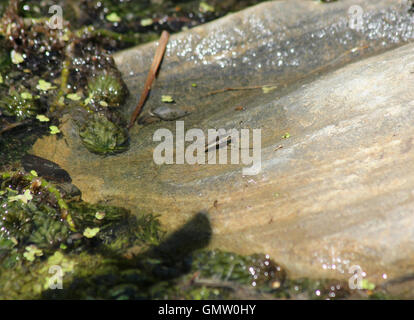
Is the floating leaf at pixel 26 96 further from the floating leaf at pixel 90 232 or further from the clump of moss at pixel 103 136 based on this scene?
the floating leaf at pixel 90 232

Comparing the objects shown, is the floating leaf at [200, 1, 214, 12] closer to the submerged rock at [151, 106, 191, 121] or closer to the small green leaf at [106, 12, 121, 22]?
the small green leaf at [106, 12, 121, 22]

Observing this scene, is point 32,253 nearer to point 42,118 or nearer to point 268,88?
point 42,118

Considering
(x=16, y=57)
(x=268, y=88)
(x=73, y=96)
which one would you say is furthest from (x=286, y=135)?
(x=16, y=57)

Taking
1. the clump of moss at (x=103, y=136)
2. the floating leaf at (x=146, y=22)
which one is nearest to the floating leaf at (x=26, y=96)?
the clump of moss at (x=103, y=136)

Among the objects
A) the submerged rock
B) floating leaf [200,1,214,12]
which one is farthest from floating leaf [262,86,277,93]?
floating leaf [200,1,214,12]

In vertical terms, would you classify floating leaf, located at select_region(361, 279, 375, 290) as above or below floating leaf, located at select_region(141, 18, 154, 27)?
below

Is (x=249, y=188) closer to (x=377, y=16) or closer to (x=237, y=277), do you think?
(x=237, y=277)
